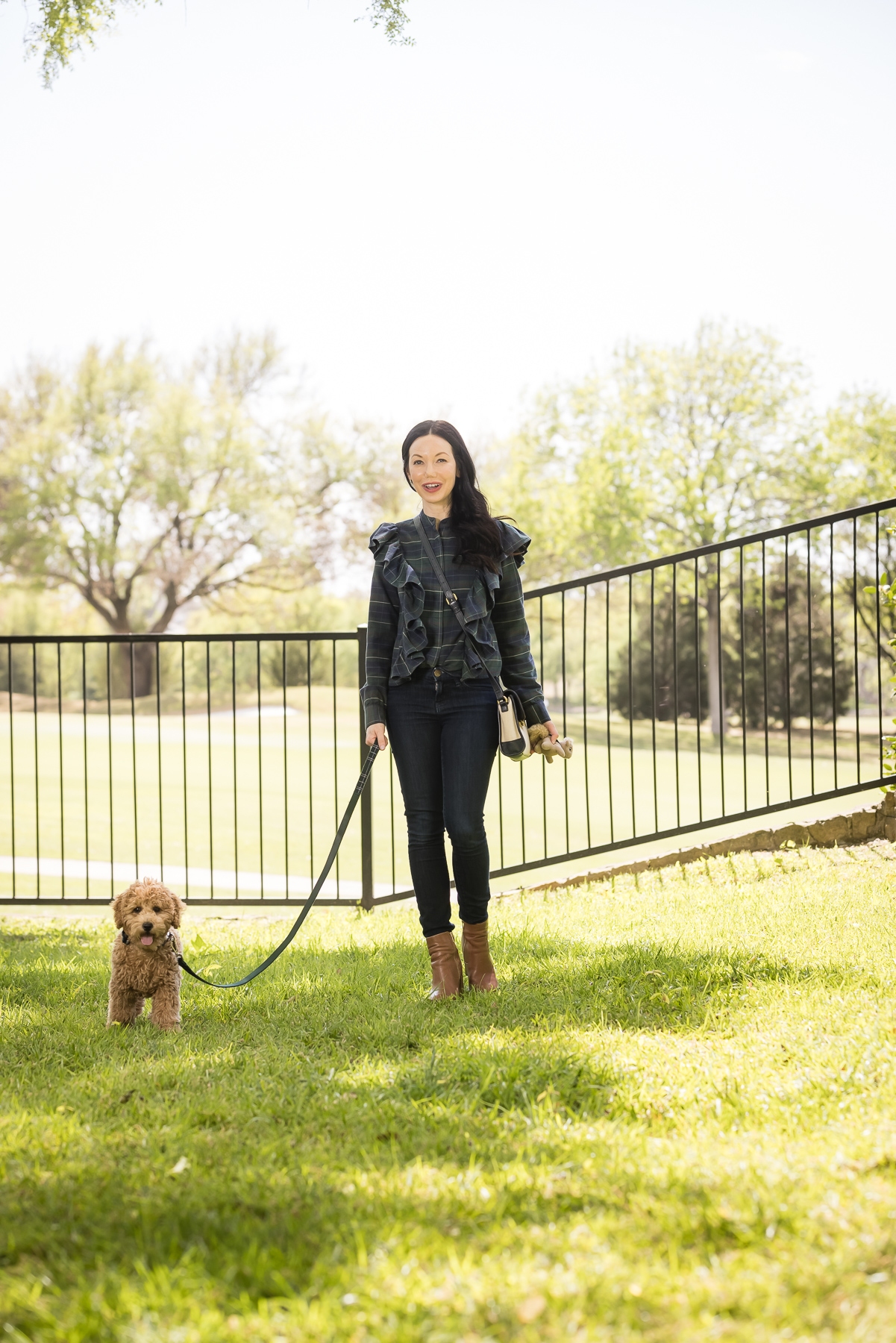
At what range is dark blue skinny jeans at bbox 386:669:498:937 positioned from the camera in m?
3.27

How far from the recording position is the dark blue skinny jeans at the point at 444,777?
3273mm

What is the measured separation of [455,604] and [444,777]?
24.4 inches

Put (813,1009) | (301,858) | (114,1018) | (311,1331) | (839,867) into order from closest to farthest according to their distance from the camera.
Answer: (311,1331), (813,1009), (114,1018), (839,867), (301,858)

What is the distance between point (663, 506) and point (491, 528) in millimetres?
23349

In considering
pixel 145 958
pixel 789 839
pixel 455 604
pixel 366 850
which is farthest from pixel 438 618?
pixel 789 839

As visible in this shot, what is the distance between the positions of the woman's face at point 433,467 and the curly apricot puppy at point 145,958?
1723 millimetres

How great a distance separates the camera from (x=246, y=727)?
27.3 meters

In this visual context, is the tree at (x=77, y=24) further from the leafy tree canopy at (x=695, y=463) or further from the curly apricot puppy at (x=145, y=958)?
the leafy tree canopy at (x=695, y=463)

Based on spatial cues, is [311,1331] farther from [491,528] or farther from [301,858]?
[301,858]

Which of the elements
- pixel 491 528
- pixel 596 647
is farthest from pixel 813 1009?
pixel 596 647

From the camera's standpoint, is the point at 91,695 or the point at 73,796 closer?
the point at 73,796

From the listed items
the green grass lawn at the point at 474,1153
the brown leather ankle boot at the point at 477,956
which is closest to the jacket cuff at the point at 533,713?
the brown leather ankle boot at the point at 477,956

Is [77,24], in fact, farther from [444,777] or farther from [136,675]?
[136,675]

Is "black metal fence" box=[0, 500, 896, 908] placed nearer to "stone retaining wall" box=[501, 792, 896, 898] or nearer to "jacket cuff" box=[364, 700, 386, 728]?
"stone retaining wall" box=[501, 792, 896, 898]
